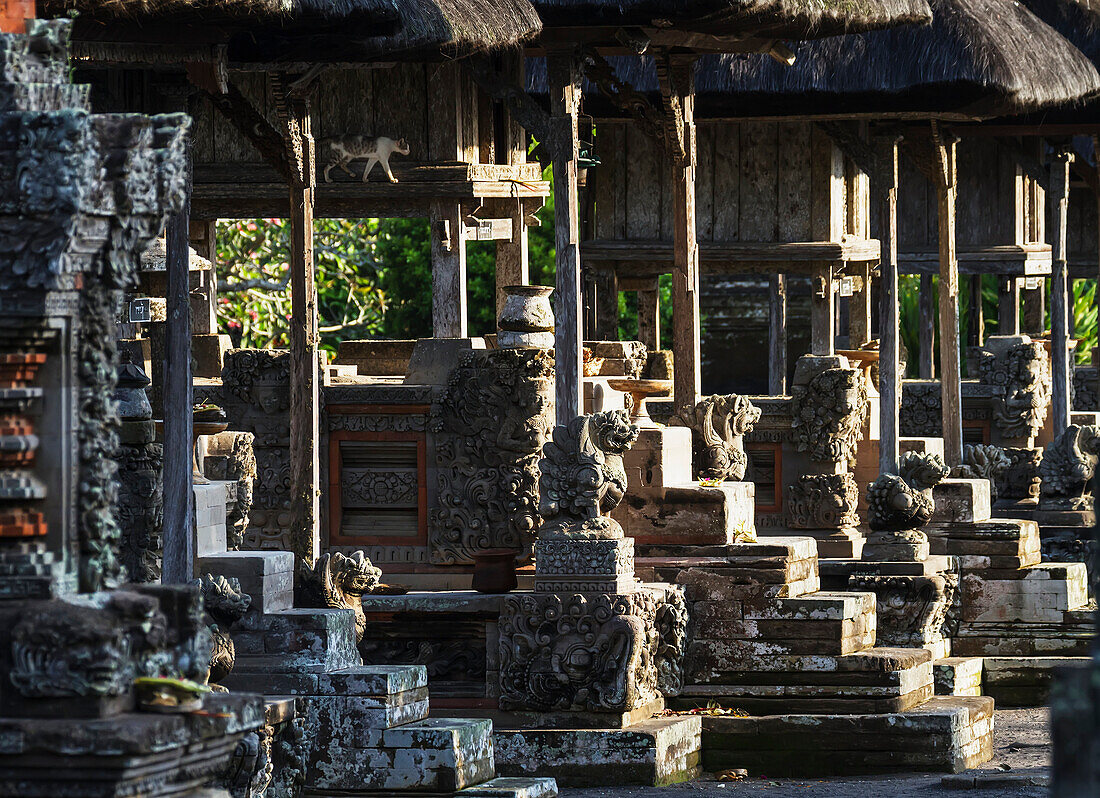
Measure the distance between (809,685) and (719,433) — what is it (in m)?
2.54

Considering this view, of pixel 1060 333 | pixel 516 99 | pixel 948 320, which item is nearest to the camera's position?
pixel 516 99

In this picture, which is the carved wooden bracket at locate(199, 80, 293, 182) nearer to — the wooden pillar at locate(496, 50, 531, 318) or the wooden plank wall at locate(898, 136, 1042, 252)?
the wooden pillar at locate(496, 50, 531, 318)

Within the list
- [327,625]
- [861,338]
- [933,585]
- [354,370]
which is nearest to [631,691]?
[327,625]

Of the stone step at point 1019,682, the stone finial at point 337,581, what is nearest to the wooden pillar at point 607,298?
the stone step at point 1019,682

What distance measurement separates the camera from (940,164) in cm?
1984

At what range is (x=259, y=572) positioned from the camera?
10.7 meters

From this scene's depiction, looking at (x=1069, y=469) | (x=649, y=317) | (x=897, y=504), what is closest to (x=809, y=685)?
(x=897, y=504)

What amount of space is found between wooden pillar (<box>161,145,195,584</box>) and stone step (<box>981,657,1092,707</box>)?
27.5ft

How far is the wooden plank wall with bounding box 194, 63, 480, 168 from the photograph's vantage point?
53.6ft

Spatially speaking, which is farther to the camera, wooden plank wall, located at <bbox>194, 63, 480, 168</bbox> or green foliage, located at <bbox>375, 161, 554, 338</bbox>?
green foliage, located at <bbox>375, 161, 554, 338</bbox>

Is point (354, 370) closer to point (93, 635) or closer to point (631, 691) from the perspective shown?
point (631, 691)

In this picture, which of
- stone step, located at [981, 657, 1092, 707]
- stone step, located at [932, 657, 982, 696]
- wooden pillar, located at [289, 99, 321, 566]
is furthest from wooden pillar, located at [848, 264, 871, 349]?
wooden pillar, located at [289, 99, 321, 566]

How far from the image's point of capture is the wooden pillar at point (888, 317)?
18.0 m

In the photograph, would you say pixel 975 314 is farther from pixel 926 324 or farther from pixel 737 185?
pixel 737 185
